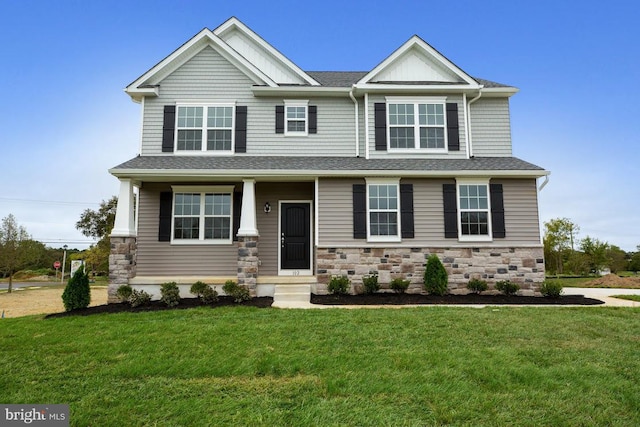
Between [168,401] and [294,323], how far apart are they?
9.86ft

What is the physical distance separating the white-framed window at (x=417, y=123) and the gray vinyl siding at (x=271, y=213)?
3.14 m

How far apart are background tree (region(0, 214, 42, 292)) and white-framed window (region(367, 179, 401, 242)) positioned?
A: 19.3 m

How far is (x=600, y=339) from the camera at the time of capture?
527 cm

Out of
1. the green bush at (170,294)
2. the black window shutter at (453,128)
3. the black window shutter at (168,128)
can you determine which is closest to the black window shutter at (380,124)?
the black window shutter at (453,128)

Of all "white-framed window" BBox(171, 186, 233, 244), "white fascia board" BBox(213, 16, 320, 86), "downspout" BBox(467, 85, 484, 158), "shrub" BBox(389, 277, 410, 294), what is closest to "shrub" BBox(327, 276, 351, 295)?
"shrub" BBox(389, 277, 410, 294)

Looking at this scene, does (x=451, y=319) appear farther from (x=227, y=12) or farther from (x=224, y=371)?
(x=227, y=12)

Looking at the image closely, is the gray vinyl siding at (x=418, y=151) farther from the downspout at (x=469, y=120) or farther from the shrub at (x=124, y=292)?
the shrub at (x=124, y=292)

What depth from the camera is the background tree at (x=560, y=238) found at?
20031 mm

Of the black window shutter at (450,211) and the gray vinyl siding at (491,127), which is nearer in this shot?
the black window shutter at (450,211)

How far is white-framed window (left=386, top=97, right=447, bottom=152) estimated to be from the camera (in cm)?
1109

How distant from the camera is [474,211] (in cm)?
1014

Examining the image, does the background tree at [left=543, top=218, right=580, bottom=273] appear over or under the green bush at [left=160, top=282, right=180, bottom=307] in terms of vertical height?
over

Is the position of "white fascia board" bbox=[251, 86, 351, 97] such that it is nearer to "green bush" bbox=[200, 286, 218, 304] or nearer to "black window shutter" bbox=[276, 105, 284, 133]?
"black window shutter" bbox=[276, 105, 284, 133]

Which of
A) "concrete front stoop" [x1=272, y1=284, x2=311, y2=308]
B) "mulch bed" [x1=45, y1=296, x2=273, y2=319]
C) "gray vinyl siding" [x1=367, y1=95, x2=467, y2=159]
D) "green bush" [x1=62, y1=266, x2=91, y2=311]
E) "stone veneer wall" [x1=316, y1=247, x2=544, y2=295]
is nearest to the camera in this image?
"mulch bed" [x1=45, y1=296, x2=273, y2=319]
